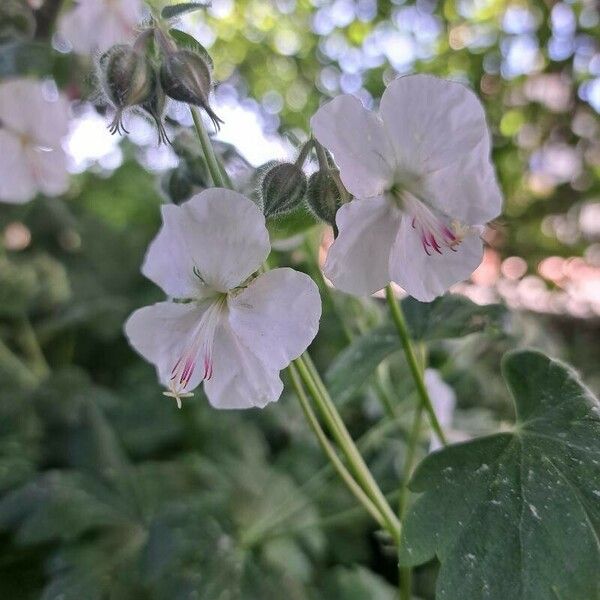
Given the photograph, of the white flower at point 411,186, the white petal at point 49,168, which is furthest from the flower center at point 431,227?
the white petal at point 49,168

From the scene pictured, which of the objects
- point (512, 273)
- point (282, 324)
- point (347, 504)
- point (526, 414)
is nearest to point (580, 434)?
point (526, 414)

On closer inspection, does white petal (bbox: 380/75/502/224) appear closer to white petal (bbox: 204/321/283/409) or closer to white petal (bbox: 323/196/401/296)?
white petal (bbox: 323/196/401/296)

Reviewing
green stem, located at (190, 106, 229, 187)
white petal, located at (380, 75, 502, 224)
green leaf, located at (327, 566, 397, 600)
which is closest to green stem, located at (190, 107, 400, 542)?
green stem, located at (190, 106, 229, 187)

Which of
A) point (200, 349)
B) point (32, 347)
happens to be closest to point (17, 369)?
point (32, 347)

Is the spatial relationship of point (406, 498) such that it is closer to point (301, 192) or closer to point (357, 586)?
point (357, 586)

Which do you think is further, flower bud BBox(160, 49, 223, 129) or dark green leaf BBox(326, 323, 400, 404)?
dark green leaf BBox(326, 323, 400, 404)

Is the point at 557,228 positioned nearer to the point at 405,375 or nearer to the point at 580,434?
the point at 405,375
